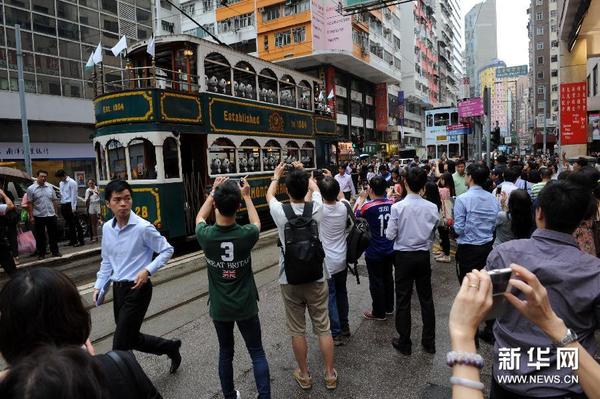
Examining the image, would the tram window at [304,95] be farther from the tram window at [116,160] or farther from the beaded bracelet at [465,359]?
the beaded bracelet at [465,359]

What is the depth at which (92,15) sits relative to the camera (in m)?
23.1

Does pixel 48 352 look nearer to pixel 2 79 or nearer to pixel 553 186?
pixel 553 186

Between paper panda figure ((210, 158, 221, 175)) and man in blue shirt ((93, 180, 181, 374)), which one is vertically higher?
paper panda figure ((210, 158, 221, 175))

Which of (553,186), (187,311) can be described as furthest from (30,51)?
(553,186)

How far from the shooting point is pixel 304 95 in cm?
1332

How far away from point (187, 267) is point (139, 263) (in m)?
4.36

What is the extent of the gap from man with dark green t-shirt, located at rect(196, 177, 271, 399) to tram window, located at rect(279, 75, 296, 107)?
9.62 metres

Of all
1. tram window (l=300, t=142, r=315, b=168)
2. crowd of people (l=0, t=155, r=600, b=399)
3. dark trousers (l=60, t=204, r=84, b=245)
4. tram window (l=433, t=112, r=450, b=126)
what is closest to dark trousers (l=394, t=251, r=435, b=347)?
crowd of people (l=0, t=155, r=600, b=399)

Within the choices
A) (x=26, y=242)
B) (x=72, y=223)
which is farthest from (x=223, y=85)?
(x=26, y=242)

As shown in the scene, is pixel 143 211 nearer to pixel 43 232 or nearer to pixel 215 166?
pixel 215 166

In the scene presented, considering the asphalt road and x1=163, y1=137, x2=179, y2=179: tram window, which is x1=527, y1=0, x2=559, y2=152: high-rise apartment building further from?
the asphalt road

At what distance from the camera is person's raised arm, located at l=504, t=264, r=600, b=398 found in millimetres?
1289

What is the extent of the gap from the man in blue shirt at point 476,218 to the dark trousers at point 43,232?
8049 mm

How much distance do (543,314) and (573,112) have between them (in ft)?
44.3
